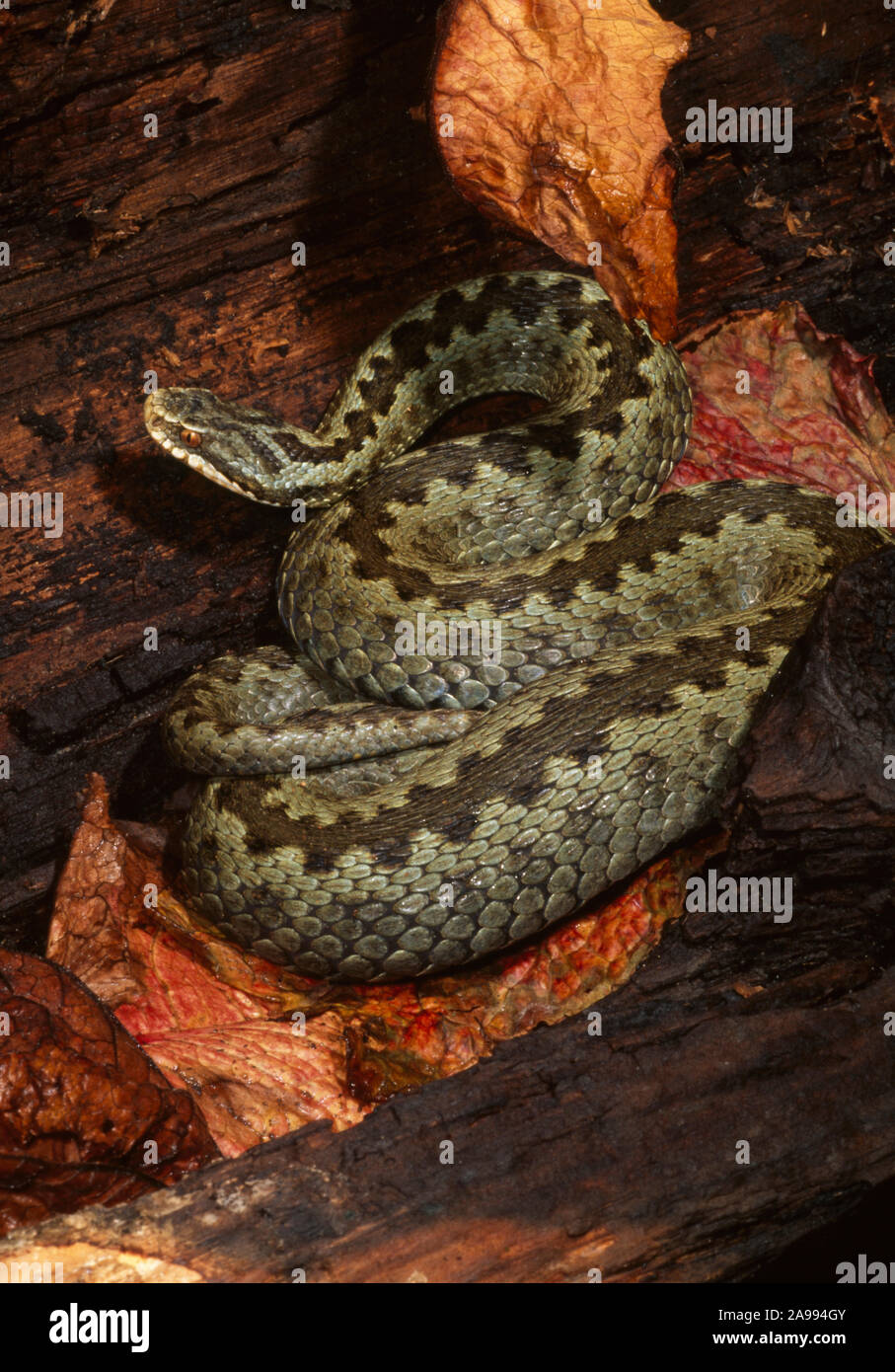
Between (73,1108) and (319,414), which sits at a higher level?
(319,414)

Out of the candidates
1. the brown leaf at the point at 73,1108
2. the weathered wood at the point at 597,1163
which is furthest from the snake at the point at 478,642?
the brown leaf at the point at 73,1108

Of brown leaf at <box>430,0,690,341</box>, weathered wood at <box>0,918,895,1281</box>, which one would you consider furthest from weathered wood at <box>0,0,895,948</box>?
weathered wood at <box>0,918,895,1281</box>

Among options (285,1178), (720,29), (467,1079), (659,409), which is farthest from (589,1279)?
(720,29)

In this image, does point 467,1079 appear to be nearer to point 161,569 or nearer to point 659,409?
point 161,569

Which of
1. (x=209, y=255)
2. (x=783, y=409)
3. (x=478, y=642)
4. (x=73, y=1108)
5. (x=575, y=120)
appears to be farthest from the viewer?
(x=783, y=409)

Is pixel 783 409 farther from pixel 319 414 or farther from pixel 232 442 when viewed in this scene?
pixel 232 442

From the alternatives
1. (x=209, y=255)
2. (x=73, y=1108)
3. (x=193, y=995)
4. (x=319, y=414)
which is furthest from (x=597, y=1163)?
(x=209, y=255)
